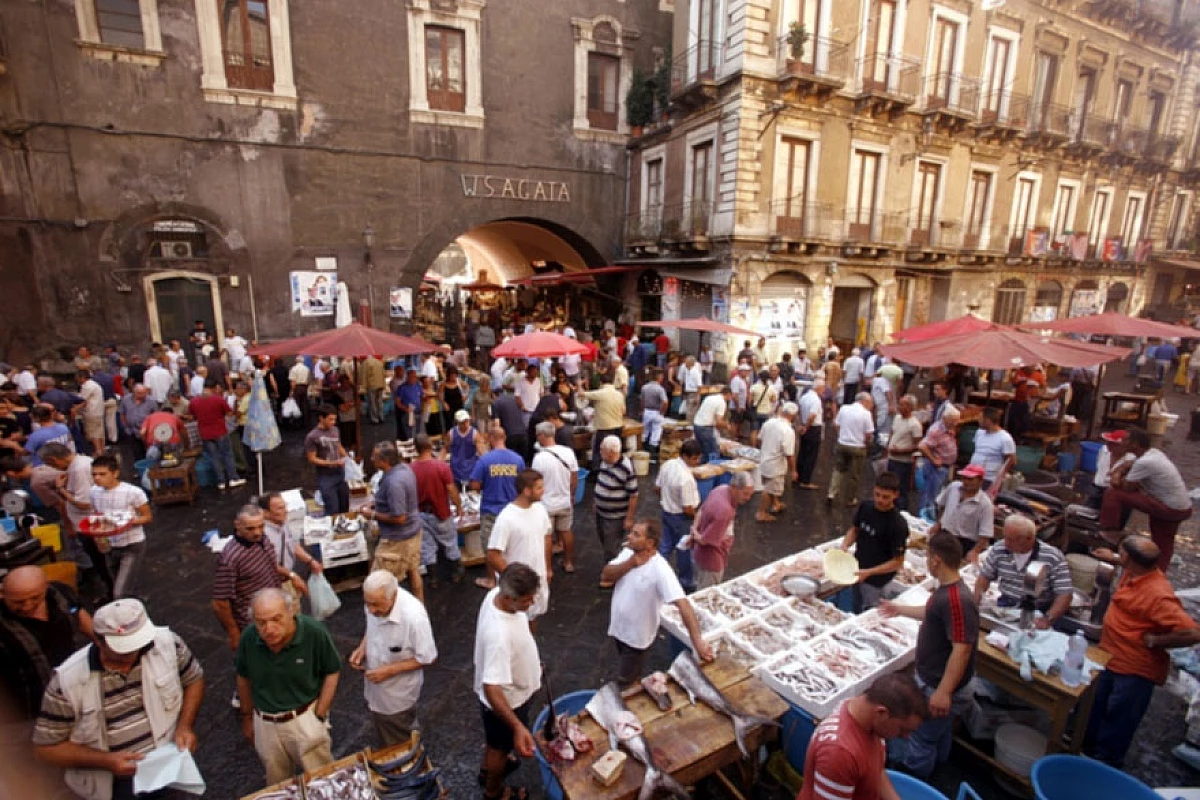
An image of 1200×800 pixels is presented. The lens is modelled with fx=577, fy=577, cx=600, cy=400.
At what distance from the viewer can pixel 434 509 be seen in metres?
5.96

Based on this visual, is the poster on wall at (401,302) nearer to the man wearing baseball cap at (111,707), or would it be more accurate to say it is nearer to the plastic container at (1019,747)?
the man wearing baseball cap at (111,707)

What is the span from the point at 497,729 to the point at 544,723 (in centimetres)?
28

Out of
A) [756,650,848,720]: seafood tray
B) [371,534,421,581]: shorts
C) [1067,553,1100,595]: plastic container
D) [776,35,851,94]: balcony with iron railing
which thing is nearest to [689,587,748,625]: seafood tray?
[756,650,848,720]: seafood tray

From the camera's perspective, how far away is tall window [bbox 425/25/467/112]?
1678 centimetres

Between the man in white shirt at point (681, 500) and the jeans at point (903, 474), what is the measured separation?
358cm

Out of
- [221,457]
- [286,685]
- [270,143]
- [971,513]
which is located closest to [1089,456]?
[971,513]

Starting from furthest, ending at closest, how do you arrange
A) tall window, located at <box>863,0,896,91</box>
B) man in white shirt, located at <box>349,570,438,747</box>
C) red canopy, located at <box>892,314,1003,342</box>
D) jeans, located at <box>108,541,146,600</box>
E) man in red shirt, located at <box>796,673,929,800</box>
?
tall window, located at <box>863,0,896,91</box> → red canopy, located at <box>892,314,1003,342</box> → jeans, located at <box>108,541,146,600</box> → man in white shirt, located at <box>349,570,438,747</box> → man in red shirt, located at <box>796,673,929,800</box>

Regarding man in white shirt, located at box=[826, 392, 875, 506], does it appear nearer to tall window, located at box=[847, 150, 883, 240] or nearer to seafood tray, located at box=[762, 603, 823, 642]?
seafood tray, located at box=[762, 603, 823, 642]

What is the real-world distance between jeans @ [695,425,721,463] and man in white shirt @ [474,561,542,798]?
593 cm

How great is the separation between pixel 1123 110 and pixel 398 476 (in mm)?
31982

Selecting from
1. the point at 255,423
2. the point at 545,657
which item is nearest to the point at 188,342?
the point at 255,423

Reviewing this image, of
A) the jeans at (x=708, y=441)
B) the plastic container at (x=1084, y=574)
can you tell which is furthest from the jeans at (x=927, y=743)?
the jeans at (x=708, y=441)

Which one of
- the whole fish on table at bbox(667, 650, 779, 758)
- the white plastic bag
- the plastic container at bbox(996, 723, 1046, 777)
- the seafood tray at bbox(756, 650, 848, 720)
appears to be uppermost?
the whole fish on table at bbox(667, 650, 779, 758)

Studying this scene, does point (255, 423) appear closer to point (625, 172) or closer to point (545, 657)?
point (545, 657)
